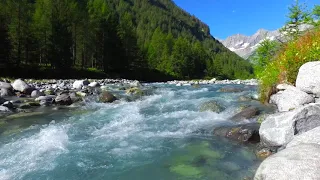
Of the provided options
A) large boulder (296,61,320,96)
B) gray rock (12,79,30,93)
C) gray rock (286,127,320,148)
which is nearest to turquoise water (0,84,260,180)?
gray rock (286,127,320,148)

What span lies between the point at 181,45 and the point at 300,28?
6293cm

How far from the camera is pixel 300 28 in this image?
57.7 feet

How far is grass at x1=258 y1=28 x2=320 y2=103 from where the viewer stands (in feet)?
38.7

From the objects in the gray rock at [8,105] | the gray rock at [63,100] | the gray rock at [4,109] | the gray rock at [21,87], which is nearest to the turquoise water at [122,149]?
the gray rock at [4,109]

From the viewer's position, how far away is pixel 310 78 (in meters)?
10.2

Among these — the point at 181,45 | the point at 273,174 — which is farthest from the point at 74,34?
the point at 273,174

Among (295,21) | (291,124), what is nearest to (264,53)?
(295,21)

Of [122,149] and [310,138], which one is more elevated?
[310,138]

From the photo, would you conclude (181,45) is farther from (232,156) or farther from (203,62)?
(232,156)

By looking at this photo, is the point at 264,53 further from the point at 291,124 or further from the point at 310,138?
the point at 310,138

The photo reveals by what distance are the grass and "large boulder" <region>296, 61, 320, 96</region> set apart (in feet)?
3.58

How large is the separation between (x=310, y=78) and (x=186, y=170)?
6.19m

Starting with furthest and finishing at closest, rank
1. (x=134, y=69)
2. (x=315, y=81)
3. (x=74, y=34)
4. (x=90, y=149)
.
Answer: (x=134, y=69) < (x=74, y=34) < (x=315, y=81) < (x=90, y=149)

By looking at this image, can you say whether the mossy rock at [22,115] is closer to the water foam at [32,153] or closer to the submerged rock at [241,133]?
the water foam at [32,153]
